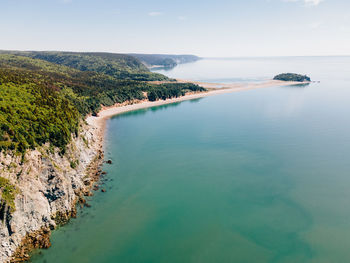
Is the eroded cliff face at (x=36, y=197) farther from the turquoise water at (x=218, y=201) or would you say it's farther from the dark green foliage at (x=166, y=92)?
the dark green foliage at (x=166, y=92)

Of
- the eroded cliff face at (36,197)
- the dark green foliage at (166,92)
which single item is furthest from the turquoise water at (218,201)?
the dark green foliage at (166,92)

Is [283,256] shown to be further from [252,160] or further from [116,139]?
[116,139]

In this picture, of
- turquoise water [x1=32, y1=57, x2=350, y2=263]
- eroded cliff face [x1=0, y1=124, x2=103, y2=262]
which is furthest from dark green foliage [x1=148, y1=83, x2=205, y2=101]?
eroded cliff face [x1=0, y1=124, x2=103, y2=262]

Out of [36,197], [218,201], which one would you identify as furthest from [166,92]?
[36,197]

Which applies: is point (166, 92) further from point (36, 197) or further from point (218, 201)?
point (36, 197)

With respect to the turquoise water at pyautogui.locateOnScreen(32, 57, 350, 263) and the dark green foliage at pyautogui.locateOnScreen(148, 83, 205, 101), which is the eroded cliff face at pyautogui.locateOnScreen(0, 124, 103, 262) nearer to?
the turquoise water at pyautogui.locateOnScreen(32, 57, 350, 263)

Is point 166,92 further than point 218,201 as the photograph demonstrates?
Yes
